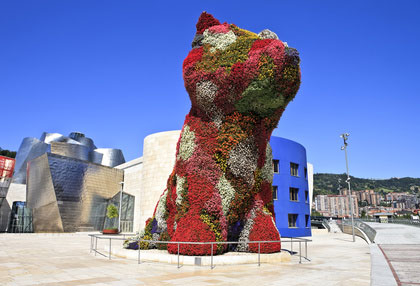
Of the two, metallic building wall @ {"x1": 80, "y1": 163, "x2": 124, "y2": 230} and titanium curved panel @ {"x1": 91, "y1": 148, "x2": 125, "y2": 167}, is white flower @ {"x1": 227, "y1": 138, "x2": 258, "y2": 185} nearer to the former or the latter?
metallic building wall @ {"x1": 80, "y1": 163, "x2": 124, "y2": 230}

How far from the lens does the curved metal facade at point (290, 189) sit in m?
29.8

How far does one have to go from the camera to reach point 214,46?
9141 millimetres

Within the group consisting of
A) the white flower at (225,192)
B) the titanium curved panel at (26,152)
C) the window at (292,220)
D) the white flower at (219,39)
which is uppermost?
the titanium curved panel at (26,152)

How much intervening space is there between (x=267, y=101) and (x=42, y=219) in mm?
31257

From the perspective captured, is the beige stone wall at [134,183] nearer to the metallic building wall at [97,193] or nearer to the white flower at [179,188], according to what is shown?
the metallic building wall at [97,193]

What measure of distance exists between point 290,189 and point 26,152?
2002 inches

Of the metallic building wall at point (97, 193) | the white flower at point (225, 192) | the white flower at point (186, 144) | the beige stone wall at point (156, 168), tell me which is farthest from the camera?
the metallic building wall at point (97, 193)

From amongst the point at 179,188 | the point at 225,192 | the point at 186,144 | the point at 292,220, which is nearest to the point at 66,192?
the point at 292,220

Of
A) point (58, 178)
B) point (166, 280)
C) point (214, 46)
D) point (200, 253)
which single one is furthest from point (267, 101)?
point (58, 178)

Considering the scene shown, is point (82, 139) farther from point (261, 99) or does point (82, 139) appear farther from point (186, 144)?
point (261, 99)

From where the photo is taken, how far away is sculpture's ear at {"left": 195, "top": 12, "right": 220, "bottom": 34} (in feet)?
31.9

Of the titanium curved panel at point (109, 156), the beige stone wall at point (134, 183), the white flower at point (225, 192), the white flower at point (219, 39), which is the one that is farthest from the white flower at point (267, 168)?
the titanium curved panel at point (109, 156)

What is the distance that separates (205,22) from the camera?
9.74m

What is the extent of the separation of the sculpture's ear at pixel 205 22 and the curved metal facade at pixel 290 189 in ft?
71.4
